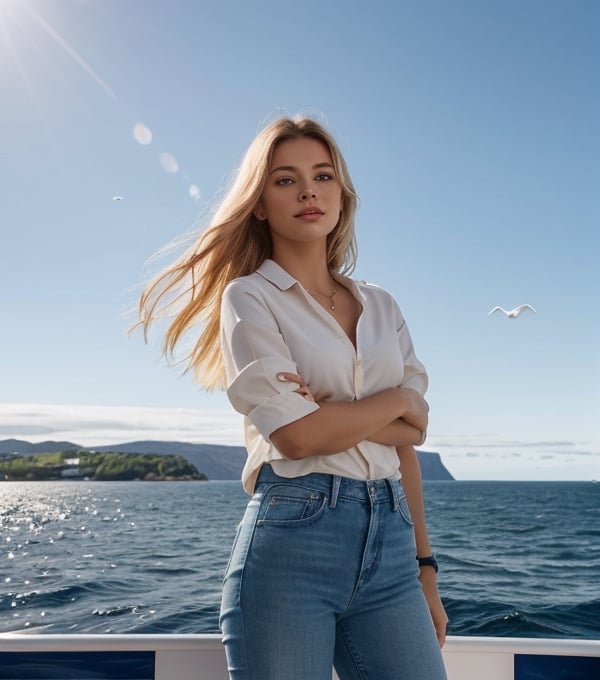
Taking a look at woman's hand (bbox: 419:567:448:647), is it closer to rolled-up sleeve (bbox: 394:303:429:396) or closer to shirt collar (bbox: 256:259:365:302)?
rolled-up sleeve (bbox: 394:303:429:396)

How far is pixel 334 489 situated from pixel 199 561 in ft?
117

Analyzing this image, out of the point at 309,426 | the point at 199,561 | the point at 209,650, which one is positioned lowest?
the point at 199,561

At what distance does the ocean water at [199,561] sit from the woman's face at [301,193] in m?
18.3

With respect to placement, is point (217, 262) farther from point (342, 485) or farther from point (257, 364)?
point (342, 485)

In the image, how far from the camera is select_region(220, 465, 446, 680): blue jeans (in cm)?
131

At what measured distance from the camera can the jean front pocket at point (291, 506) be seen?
1342mm

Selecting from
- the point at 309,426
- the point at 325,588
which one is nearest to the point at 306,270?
the point at 309,426

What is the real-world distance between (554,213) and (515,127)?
9.78m

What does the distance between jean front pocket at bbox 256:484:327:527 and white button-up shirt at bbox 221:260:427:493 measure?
3 centimetres

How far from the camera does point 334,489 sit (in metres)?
1.38

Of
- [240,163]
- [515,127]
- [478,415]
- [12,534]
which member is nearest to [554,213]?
[515,127]

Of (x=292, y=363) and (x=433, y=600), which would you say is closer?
(x=292, y=363)

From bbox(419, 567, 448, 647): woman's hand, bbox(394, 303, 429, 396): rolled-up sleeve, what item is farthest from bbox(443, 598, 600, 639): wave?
bbox(394, 303, 429, 396): rolled-up sleeve

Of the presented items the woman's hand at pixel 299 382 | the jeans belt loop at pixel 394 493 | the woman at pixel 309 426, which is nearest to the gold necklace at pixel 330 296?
the woman at pixel 309 426
